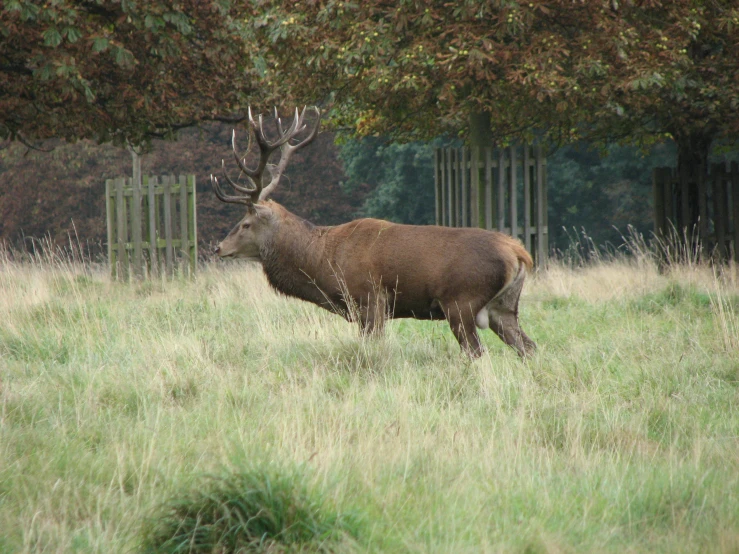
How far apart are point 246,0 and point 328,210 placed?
21.4 metres

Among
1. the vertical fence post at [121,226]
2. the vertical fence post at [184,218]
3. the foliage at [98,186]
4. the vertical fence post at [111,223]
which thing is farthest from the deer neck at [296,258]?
the foliage at [98,186]

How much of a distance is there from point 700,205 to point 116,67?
937 cm

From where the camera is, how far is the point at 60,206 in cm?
2903

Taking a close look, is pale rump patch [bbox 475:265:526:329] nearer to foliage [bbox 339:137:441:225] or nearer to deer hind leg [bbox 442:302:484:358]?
deer hind leg [bbox 442:302:484:358]

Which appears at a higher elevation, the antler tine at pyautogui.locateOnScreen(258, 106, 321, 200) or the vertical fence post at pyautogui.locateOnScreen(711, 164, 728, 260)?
the antler tine at pyautogui.locateOnScreen(258, 106, 321, 200)

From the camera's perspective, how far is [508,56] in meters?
11.0

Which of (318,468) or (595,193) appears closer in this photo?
(318,468)

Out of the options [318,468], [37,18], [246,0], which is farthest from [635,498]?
[246,0]

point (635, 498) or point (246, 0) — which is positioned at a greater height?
point (246, 0)

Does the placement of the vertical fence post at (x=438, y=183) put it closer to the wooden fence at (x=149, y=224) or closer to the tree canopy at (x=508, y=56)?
the tree canopy at (x=508, y=56)

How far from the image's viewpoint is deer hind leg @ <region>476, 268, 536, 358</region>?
24.4 ft

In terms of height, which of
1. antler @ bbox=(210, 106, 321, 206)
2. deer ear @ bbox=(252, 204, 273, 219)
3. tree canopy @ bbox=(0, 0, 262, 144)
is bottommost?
deer ear @ bbox=(252, 204, 273, 219)

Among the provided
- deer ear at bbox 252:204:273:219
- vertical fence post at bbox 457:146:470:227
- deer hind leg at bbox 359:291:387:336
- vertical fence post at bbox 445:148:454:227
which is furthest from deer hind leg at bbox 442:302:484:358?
vertical fence post at bbox 445:148:454:227

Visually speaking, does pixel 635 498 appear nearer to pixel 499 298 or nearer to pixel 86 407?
pixel 86 407
